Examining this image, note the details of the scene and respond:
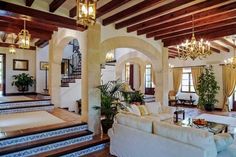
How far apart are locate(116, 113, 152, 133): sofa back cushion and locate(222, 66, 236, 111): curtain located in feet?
24.1

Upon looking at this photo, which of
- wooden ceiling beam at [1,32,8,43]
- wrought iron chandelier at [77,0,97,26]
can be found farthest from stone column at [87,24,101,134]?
wooden ceiling beam at [1,32,8,43]

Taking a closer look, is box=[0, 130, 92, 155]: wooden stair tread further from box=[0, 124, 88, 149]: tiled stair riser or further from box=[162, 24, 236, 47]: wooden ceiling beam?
box=[162, 24, 236, 47]: wooden ceiling beam

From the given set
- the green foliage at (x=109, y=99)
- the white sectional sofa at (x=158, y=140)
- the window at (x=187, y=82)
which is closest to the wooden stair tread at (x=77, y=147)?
the white sectional sofa at (x=158, y=140)

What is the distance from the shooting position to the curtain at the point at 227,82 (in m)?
8.81

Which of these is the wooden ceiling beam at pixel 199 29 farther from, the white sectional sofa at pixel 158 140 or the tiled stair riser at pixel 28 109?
the tiled stair riser at pixel 28 109

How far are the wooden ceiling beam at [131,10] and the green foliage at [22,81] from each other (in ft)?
19.1

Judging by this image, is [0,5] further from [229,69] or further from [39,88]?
[229,69]

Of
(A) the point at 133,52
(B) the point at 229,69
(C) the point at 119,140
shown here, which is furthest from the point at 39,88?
(B) the point at 229,69

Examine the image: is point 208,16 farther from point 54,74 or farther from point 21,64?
point 21,64

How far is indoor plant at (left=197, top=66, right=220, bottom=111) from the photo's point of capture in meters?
8.99

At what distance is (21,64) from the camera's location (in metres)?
9.46

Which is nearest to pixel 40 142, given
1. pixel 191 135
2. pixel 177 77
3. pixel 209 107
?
pixel 191 135

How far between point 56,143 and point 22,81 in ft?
20.4

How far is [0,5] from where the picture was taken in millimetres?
3510
